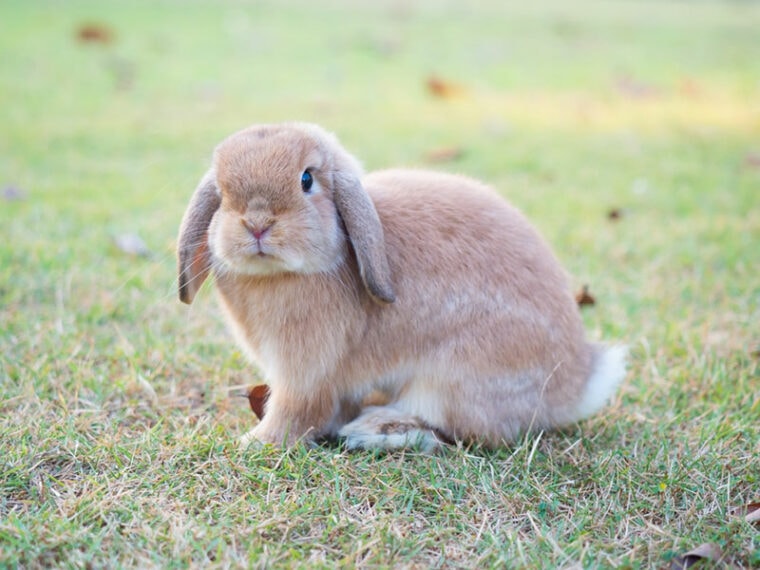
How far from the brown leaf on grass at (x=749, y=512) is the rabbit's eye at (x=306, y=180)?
1.47m

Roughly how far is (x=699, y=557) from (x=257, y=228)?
1408mm

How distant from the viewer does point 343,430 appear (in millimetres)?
2562

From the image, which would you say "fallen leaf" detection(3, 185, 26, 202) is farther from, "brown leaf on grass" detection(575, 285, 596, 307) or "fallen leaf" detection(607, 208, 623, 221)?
"fallen leaf" detection(607, 208, 623, 221)

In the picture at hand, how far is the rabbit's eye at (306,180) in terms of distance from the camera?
236 centimetres

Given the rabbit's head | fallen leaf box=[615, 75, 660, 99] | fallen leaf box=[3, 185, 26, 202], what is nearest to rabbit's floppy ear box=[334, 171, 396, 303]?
the rabbit's head

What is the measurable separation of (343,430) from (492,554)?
720 mm

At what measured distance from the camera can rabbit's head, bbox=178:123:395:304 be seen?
2277 millimetres

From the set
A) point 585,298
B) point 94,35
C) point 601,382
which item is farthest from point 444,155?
point 94,35

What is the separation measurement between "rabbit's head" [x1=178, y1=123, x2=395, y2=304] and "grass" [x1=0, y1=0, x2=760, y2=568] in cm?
56

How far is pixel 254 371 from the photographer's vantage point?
3.02 meters

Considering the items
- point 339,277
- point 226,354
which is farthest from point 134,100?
point 339,277

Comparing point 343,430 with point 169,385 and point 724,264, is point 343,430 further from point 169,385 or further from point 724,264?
point 724,264

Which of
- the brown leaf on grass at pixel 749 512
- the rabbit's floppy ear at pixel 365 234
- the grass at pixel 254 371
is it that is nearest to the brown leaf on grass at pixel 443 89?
the grass at pixel 254 371

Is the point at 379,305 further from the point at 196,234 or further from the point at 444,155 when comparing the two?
the point at 444,155
